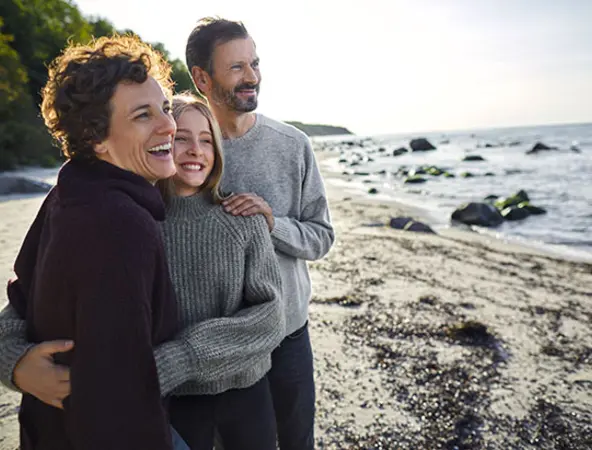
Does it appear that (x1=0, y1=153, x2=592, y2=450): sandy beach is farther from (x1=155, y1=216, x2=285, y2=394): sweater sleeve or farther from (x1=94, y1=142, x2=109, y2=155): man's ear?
(x1=94, y1=142, x2=109, y2=155): man's ear

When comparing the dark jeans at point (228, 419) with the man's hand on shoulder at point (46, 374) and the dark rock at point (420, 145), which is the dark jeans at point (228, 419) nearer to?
the man's hand on shoulder at point (46, 374)

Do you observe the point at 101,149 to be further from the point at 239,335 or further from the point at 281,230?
the point at 281,230

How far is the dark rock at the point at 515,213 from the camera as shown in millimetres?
14672

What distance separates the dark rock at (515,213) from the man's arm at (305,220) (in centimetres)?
1347

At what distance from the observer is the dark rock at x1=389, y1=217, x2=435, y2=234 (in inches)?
468

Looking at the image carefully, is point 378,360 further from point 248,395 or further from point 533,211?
point 533,211

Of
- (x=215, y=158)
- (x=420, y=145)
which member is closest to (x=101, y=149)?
(x=215, y=158)

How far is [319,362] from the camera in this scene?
4746 mm

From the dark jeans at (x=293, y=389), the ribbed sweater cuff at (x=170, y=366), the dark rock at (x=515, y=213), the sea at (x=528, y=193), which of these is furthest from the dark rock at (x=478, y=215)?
the ribbed sweater cuff at (x=170, y=366)

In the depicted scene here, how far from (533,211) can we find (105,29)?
39.4 meters

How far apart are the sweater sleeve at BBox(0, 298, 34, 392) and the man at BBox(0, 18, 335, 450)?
1168mm

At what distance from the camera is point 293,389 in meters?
2.59

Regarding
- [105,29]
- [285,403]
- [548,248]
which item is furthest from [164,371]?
Result: [105,29]

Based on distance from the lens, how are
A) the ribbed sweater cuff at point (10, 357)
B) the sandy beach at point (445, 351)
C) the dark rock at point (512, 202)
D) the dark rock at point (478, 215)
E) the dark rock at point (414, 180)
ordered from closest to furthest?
the ribbed sweater cuff at point (10, 357) < the sandy beach at point (445, 351) < the dark rock at point (478, 215) < the dark rock at point (512, 202) < the dark rock at point (414, 180)
